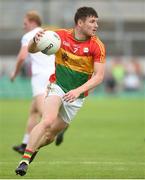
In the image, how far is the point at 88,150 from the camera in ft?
47.9

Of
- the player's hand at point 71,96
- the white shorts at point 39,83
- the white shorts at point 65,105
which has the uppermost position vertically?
the player's hand at point 71,96

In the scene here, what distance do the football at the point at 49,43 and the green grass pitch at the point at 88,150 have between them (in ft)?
5.72

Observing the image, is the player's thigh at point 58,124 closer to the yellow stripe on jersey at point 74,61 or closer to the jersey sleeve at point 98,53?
the yellow stripe on jersey at point 74,61

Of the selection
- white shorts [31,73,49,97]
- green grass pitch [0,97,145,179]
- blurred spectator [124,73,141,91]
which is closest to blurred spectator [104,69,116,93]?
blurred spectator [124,73,141,91]

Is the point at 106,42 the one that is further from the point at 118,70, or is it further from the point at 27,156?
the point at 27,156

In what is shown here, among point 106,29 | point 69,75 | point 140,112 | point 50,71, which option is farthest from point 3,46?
point 69,75

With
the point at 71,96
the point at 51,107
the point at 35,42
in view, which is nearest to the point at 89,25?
the point at 35,42

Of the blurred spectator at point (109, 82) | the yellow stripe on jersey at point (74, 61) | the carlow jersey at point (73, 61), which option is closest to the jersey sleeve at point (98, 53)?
the carlow jersey at point (73, 61)

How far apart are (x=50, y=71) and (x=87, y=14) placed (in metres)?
3.86

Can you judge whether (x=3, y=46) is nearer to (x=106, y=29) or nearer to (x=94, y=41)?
(x=106, y=29)

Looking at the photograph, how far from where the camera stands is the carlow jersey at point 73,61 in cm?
1087

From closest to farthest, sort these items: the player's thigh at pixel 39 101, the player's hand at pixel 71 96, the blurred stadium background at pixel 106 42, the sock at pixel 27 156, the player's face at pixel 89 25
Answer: the sock at pixel 27 156 < the player's hand at pixel 71 96 < the player's face at pixel 89 25 < the player's thigh at pixel 39 101 < the blurred stadium background at pixel 106 42

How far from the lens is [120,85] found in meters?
40.9

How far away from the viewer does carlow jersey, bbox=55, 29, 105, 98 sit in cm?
1087
